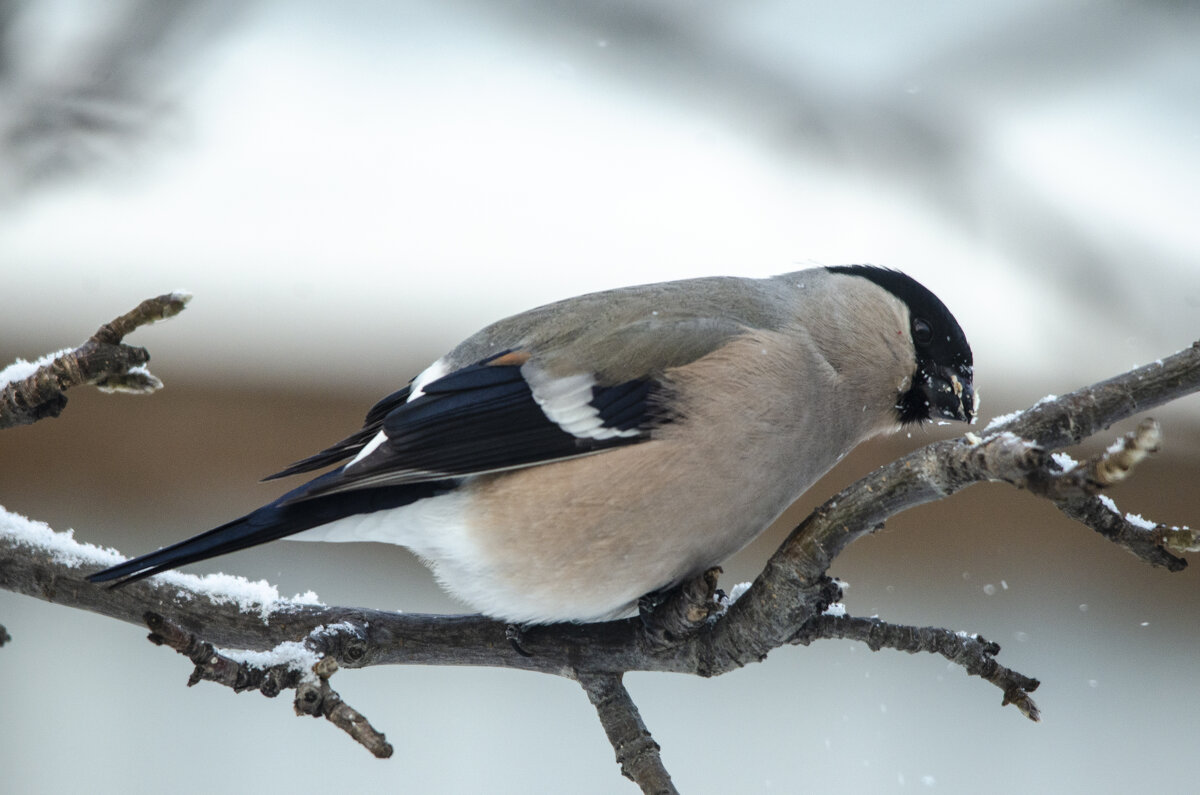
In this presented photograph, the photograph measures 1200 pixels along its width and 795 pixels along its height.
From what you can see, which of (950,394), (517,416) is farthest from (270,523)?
(950,394)

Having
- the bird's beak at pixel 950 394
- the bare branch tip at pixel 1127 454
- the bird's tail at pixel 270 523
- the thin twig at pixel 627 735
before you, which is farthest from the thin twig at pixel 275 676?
the bird's beak at pixel 950 394

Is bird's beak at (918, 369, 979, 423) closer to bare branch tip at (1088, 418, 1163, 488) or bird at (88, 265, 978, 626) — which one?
bird at (88, 265, 978, 626)

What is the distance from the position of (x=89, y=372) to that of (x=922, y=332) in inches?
60.6

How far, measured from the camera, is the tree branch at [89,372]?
4.91ft

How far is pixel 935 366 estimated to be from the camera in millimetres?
2139

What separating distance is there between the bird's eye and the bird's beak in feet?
0.23

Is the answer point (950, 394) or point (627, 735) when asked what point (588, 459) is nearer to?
point (627, 735)

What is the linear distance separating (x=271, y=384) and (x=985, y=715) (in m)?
2.41

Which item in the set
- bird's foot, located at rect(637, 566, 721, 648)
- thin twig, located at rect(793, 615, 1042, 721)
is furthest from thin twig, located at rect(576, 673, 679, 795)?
thin twig, located at rect(793, 615, 1042, 721)

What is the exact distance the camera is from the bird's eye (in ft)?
7.07

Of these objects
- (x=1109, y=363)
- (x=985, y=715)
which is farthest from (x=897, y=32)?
(x=985, y=715)

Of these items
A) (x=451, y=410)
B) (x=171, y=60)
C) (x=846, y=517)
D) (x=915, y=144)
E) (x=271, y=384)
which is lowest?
(x=846, y=517)

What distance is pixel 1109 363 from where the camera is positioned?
2.88 meters

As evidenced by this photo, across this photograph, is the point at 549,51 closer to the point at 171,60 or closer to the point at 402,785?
the point at 171,60
